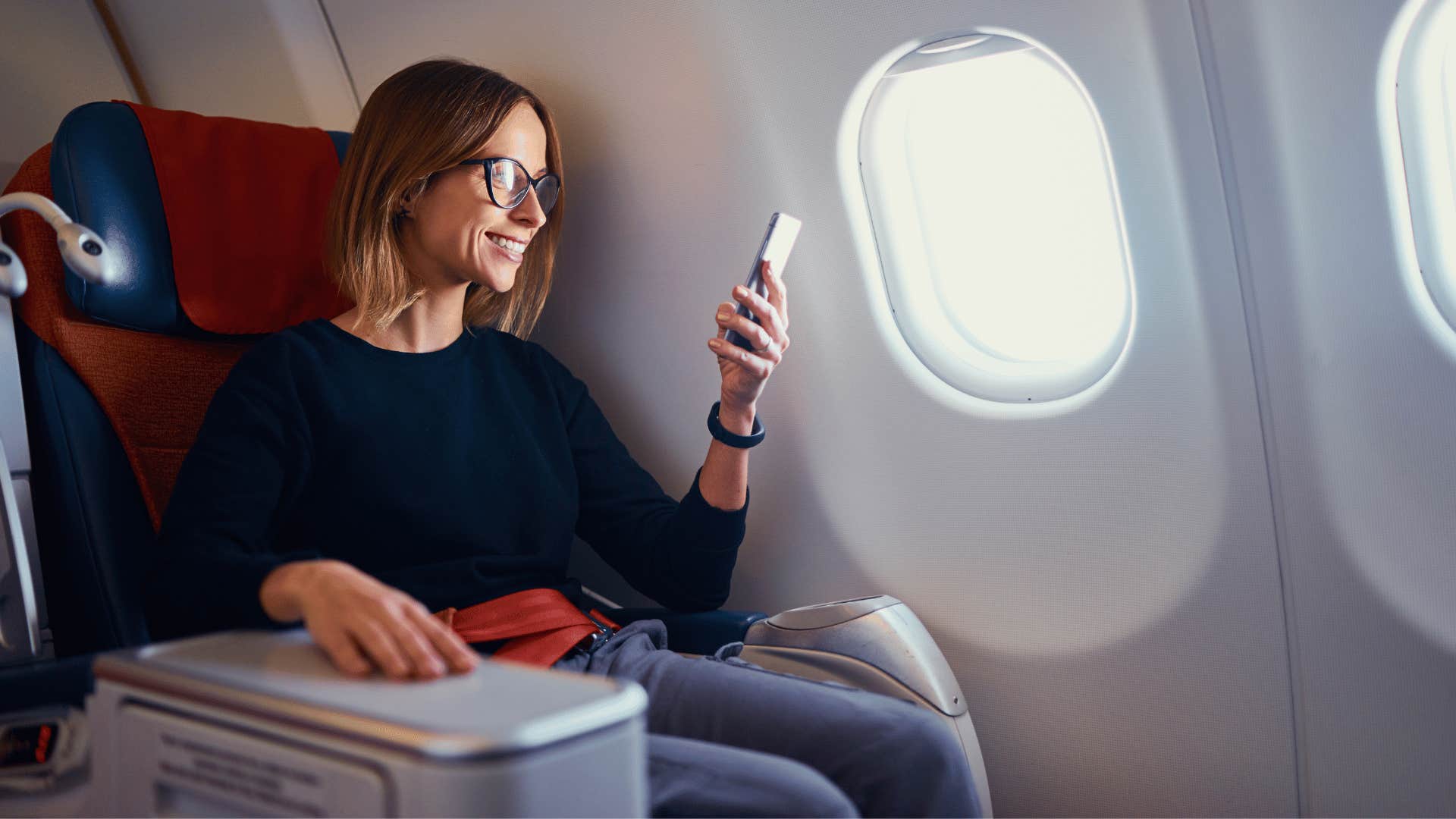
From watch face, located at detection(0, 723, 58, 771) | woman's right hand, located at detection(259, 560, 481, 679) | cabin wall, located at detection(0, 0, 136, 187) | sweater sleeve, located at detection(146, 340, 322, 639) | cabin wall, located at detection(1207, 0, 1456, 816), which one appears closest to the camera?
woman's right hand, located at detection(259, 560, 481, 679)

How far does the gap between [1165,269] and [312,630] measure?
4.33 feet

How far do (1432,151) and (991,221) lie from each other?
30.0 inches

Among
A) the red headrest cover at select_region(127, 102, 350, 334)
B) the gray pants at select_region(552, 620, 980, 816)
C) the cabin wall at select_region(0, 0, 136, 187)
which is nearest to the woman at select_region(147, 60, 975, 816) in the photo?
the gray pants at select_region(552, 620, 980, 816)

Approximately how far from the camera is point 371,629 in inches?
35.9

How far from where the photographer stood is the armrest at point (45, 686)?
3.83 feet

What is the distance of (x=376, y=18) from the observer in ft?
7.73

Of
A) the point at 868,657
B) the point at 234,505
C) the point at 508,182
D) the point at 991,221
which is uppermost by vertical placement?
the point at 508,182

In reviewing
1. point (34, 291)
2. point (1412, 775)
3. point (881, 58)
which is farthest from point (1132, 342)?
point (34, 291)

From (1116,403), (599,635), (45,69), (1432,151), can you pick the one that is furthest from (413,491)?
(45,69)

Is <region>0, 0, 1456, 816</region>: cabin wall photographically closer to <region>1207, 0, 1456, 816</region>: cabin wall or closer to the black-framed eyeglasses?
<region>1207, 0, 1456, 816</region>: cabin wall

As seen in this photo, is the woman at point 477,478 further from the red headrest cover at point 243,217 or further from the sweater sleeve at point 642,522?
the red headrest cover at point 243,217

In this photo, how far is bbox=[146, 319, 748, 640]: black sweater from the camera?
1342 mm

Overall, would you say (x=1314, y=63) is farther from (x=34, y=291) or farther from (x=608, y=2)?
(x=34, y=291)

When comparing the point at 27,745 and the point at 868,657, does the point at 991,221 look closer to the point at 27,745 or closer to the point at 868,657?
the point at 868,657
